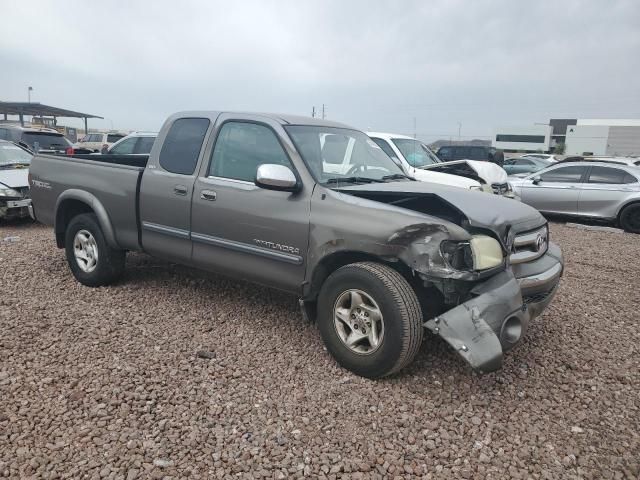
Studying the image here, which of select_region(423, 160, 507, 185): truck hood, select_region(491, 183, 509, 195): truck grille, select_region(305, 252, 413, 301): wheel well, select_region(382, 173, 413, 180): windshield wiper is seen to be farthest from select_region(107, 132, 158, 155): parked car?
select_region(305, 252, 413, 301): wheel well

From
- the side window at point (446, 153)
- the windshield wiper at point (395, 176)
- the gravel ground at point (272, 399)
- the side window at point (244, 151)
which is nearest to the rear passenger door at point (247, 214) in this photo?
the side window at point (244, 151)

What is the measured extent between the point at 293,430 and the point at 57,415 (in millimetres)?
1415

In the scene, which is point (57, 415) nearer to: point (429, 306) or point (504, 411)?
point (429, 306)

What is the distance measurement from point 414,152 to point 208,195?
6527mm

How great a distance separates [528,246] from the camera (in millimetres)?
3674

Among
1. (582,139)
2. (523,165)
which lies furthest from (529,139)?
(523,165)

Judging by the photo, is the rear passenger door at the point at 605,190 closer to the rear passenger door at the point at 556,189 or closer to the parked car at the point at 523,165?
the rear passenger door at the point at 556,189

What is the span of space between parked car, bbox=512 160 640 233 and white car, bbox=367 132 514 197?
112 inches

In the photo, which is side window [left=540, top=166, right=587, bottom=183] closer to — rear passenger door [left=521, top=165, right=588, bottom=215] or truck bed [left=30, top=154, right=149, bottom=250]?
rear passenger door [left=521, top=165, right=588, bottom=215]

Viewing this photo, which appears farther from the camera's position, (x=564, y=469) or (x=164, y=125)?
(x=164, y=125)

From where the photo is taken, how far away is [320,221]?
3.49 metres

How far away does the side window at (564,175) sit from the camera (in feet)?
36.1

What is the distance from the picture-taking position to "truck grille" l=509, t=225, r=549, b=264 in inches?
139

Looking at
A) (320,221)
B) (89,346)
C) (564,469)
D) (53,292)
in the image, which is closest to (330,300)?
(320,221)
